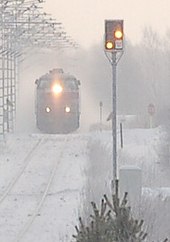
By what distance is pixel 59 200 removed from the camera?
1855cm

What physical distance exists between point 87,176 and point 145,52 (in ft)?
207

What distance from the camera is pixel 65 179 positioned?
21.8 metres

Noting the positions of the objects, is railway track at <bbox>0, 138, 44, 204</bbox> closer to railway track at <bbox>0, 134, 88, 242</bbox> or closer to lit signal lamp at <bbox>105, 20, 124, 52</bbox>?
railway track at <bbox>0, 134, 88, 242</bbox>

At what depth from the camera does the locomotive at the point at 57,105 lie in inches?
1385

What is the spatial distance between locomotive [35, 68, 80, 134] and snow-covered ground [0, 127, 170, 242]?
3.66ft

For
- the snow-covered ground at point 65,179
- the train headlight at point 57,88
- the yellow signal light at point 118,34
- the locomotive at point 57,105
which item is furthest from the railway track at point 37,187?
the yellow signal light at point 118,34

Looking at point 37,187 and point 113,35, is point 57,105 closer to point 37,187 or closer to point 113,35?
point 37,187

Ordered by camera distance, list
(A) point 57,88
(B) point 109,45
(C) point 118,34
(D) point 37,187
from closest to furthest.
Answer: (C) point 118,34 < (B) point 109,45 < (D) point 37,187 < (A) point 57,88

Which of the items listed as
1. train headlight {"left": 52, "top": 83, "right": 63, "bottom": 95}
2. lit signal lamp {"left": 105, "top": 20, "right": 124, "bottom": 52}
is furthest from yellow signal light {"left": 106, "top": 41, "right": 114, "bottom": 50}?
train headlight {"left": 52, "top": 83, "right": 63, "bottom": 95}

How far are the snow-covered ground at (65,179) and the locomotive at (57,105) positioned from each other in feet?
3.66

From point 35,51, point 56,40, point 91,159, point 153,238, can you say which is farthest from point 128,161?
point 35,51

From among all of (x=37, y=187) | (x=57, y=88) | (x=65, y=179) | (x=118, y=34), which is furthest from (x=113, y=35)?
(x=57, y=88)

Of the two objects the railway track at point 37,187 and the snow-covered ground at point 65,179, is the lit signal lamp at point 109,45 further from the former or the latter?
the railway track at point 37,187

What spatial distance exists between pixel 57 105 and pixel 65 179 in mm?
13586
